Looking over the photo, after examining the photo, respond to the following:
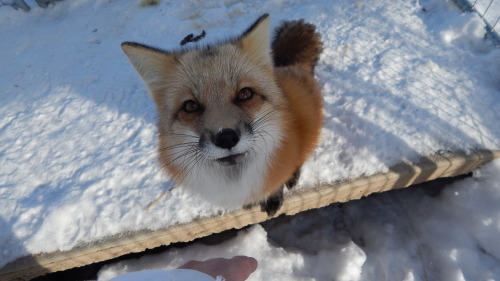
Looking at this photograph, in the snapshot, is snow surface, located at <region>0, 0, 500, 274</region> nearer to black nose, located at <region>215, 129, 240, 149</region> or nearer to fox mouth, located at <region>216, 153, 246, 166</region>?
fox mouth, located at <region>216, 153, 246, 166</region>

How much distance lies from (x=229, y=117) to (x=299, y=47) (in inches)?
49.3

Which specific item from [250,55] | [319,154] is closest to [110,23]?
[250,55]

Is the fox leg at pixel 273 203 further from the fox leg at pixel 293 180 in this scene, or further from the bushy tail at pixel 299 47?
the bushy tail at pixel 299 47

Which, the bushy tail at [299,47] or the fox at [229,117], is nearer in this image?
the fox at [229,117]

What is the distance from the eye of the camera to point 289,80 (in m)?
1.68

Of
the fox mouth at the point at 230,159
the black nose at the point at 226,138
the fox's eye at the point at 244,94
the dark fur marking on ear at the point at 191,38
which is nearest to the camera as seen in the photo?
the black nose at the point at 226,138

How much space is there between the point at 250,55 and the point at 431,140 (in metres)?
1.31

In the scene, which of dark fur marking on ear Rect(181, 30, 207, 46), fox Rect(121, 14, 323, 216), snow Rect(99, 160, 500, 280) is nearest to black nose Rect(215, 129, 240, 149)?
fox Rect(121, 14, 323, 216)

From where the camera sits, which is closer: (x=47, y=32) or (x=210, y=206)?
(x=210, y=206)

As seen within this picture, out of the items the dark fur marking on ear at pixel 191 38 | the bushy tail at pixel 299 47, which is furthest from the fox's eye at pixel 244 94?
the dark fur marking on ear at pixel 191 38

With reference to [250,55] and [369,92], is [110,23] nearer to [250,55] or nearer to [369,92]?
[250,55]

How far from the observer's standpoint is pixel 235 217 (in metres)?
1.74

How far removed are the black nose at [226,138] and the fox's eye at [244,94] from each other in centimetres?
26

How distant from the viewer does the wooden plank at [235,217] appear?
159 centimetres
